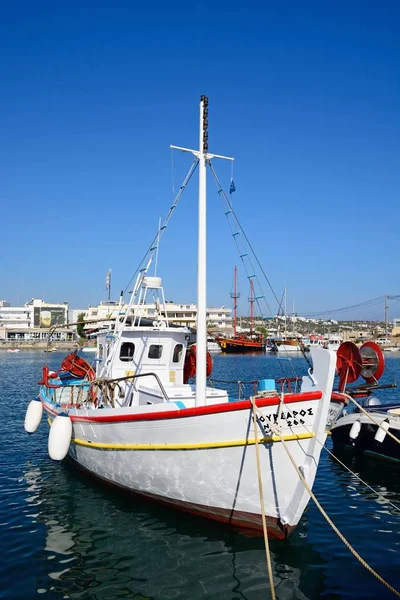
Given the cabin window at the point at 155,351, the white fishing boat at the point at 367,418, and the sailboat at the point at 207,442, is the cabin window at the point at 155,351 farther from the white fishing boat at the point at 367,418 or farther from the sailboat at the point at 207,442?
the white fishing boat at the point at 367,418

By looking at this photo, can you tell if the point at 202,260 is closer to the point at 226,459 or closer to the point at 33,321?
the point at 226,459

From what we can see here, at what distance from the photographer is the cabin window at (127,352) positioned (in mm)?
14508

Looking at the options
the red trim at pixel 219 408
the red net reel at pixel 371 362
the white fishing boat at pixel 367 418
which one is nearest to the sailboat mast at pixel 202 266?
the red trim at pixel 219 408

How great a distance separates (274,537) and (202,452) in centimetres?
213

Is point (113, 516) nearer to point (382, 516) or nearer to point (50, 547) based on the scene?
point (50, 547)

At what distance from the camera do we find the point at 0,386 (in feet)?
124

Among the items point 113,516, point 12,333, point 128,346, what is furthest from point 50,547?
point 12,333

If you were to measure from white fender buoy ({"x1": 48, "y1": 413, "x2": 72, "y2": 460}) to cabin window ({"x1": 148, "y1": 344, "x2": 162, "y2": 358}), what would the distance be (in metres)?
3.03

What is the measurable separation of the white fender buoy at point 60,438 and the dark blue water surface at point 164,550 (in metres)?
1.06

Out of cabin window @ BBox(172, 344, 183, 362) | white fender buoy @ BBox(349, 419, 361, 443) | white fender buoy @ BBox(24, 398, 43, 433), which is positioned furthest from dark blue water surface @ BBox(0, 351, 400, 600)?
cabin window @ BBox(172, 344, 183, 362)

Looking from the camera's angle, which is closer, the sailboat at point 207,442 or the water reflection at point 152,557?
the water reflection at point 152,557

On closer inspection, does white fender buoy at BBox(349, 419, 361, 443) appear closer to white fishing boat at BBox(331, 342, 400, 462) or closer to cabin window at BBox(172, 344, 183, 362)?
white fishing boat at BBox(331, 342, 400, 462)

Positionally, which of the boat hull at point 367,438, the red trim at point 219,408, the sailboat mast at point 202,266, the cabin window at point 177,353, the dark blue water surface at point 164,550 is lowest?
the dark blue water surface at point 164,550

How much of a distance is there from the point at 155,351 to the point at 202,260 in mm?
4535
